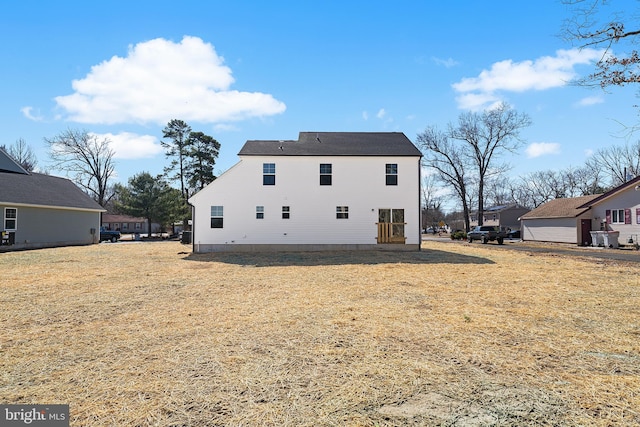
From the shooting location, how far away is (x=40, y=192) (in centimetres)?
2609

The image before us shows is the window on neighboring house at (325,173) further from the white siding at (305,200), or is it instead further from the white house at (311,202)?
the white siding at (305,200)

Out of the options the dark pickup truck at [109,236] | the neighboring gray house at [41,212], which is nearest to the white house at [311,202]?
the neighboring gray house at [41,212]

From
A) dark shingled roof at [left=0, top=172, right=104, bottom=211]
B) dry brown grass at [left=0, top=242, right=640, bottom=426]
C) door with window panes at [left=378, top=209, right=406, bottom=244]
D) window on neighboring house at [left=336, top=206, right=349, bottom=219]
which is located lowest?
dry brown grass at [left=0, top=242, right=640, bottom=426]

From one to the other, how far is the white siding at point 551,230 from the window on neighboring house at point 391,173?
20.1m

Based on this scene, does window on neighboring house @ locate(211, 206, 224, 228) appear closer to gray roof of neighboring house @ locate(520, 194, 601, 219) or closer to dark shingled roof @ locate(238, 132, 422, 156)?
dark shingled roof @ locate(238, 132, 422, 156)

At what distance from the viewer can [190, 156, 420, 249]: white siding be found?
2067 cm

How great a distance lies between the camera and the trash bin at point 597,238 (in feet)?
88.8

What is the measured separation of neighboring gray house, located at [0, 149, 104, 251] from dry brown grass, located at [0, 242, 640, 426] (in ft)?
58.2

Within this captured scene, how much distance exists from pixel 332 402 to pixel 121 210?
45169 mm

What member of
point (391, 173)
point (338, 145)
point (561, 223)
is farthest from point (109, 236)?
point (561, 223)

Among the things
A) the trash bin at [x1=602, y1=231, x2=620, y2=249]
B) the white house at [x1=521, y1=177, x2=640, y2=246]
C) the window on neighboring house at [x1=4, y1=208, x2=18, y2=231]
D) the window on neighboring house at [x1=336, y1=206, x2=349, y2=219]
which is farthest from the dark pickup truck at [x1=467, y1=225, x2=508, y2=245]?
the window on neighboring house at [x1=4, y1=208, x2=18, y2=231]

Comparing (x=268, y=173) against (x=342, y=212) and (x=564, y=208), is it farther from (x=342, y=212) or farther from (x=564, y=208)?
(x=564, y=208)

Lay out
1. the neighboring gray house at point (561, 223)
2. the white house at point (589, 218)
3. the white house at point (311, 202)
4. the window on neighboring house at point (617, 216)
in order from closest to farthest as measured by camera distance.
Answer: the white house at point (311, 202) < the white house at point (589, 218) < the window on neighboring house at point (617, 216) < the neighboring gray house at point (561, 223)

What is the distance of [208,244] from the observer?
814 inches
